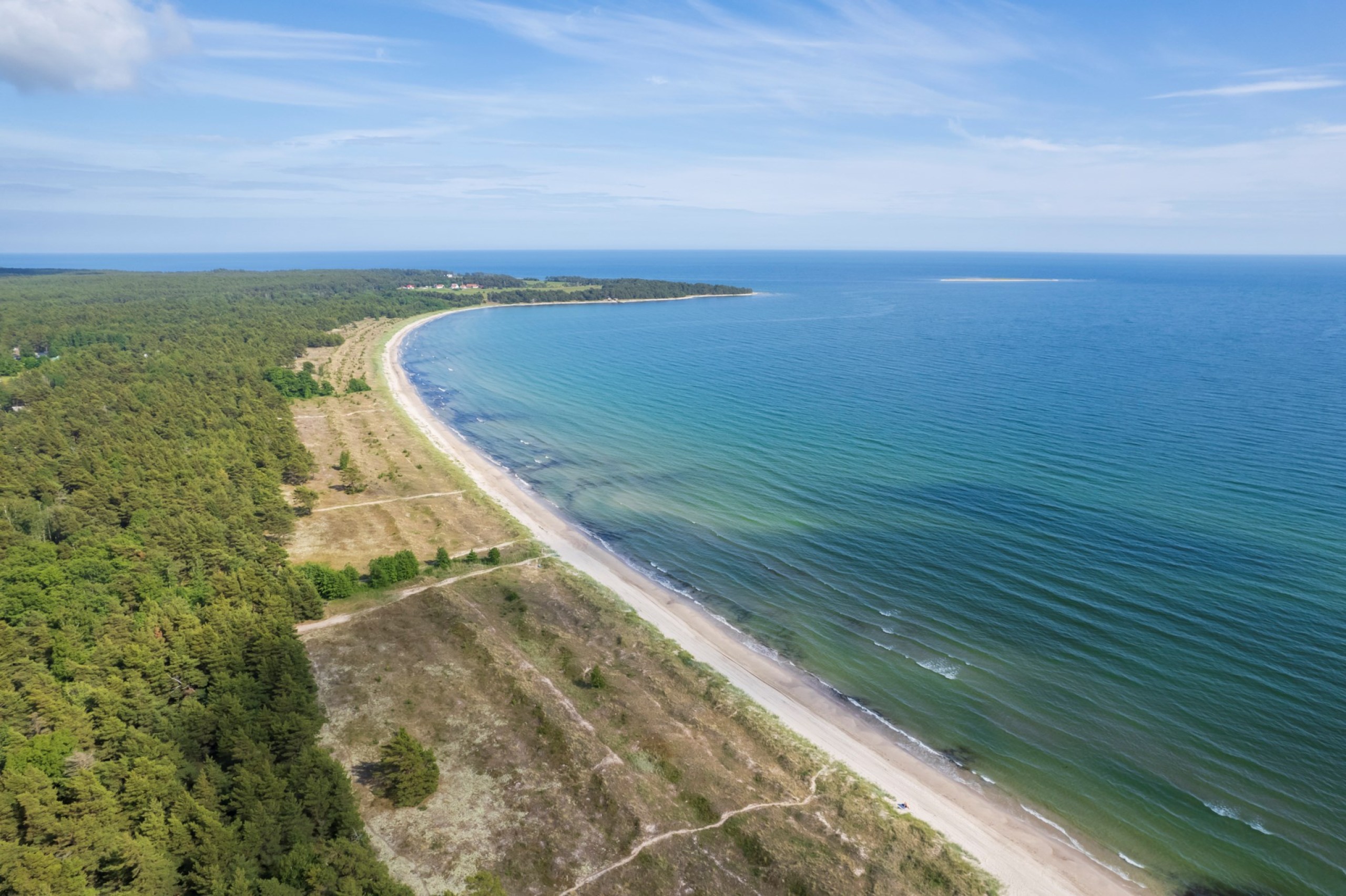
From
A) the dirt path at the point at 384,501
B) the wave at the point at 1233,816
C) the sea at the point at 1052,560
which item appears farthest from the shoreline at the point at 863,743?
the dirt path at the point at 384,501

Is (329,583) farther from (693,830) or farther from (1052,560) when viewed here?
(1052,560)

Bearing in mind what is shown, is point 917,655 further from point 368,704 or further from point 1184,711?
point 368,704

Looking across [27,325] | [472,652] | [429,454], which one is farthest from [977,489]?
[27,325]

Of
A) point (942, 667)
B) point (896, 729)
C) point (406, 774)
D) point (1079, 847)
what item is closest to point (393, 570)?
point (406, 774)

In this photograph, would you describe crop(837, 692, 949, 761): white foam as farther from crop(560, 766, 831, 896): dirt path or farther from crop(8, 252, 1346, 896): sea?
crop(560, 766, 831, 896): dirt path

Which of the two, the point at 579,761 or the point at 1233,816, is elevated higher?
the point at 579,761
